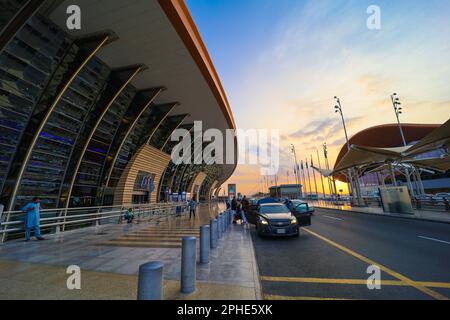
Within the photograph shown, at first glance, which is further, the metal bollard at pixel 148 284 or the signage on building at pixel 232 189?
the signage on building at pixel 232 189

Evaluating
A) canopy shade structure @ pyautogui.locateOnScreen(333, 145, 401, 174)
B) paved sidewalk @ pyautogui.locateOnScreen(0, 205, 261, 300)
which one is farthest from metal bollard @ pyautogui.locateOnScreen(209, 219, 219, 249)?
canopy shade structure @ pyautogui.locateOnScreen(333, 145, 401, 174)

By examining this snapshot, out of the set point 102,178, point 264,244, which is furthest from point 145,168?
point 264,244

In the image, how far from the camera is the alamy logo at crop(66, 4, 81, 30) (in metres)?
8.96

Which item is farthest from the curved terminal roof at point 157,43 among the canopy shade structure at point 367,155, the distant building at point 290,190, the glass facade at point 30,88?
the distant building at point 290,190

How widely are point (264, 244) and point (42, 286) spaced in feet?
21.8

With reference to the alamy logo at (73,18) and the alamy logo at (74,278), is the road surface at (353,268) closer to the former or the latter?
the alamy logo at (74,278)

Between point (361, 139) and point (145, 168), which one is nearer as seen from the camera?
point (145, 168)

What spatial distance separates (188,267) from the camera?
11.4ft

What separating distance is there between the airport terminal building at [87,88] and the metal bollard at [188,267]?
10294 mm

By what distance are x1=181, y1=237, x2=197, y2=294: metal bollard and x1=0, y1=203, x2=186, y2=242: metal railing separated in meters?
7.74

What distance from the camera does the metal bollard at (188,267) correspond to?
3389mm

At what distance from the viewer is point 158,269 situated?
243 centimetres

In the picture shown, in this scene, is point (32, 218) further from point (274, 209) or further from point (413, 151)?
point (413, 151)
